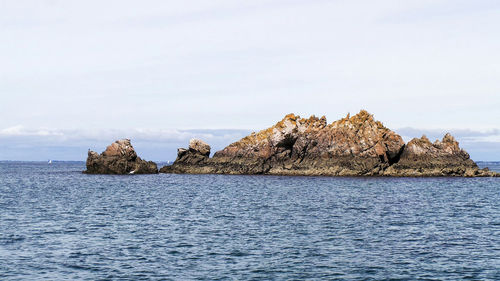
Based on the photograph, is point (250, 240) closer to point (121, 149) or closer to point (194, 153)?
point (121, 149)

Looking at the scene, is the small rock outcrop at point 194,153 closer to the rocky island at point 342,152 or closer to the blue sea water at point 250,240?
the rocky island at point 342,152

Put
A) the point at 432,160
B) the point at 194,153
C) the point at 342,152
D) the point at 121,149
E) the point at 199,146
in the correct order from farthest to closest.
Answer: the point at 194,153
the point at 199,146
the point at 121,149
the point at 342,152
the point at 432,160

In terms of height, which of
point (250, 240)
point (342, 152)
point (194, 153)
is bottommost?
point (250, 240)

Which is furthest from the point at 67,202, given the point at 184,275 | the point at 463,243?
the point at 463,243

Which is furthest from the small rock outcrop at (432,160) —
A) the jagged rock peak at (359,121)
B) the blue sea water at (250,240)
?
the blue sea water at (250,240)

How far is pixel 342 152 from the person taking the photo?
119m

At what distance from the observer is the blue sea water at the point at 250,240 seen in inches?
1042

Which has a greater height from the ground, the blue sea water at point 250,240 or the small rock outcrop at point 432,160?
the small rock outcrop at point 432,160

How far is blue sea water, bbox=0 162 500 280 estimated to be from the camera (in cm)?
2647

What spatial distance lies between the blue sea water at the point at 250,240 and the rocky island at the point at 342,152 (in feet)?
186

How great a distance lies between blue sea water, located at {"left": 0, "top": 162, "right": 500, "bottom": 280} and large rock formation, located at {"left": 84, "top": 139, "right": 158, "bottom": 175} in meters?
70.7

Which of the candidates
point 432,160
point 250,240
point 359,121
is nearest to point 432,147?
point 432,160

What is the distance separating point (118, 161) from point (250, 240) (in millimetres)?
102168

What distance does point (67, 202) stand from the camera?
199 feet
